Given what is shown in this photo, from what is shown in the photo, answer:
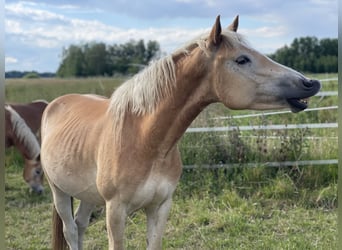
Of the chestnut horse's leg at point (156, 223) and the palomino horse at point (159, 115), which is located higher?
the palomino horse at point (159, 115)

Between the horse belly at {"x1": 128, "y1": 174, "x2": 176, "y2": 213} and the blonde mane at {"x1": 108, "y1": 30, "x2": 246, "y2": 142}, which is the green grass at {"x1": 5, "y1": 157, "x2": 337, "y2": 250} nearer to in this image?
the horse belly at {"x1": 128, "y1": 174, "x2": 176, "y2": 213}

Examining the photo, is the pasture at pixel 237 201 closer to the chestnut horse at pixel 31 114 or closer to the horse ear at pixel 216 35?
the chestnut horse at pixel 31 114

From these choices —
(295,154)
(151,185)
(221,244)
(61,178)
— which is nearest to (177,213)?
(221,244)

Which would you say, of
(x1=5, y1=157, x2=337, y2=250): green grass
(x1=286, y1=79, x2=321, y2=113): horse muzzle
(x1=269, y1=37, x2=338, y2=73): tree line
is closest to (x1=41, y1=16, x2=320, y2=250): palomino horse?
(x1=286, y1=79, x2=321, y2=113): horse muzzle

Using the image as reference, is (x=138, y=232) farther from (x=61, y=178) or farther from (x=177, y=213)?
(x=61, y=178)

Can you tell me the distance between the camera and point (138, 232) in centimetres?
418

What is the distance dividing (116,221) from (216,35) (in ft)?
3.79

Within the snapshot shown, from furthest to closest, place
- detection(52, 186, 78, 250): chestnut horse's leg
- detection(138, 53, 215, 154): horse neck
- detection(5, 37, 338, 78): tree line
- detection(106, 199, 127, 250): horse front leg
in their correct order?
detection(5, 37, 338, 78): tree line < detection(52, 186, 78, 250): chestnut horse's leg < detection(106, 199, 127, 250): horse front leg < detection(138, 53, 215, 154): horse neck

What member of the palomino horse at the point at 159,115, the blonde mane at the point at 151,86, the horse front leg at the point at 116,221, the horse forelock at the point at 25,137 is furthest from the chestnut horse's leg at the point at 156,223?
the horse forelock at the point at 25,137

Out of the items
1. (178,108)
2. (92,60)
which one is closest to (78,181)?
(178,108)

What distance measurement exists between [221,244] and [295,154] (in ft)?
6.57

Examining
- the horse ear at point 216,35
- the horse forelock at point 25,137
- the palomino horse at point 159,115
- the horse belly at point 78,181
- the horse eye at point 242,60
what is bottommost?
the horse forelock at point 25,137

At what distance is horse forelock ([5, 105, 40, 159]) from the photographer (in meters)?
5.94

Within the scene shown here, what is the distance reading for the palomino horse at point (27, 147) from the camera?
19.0ft
